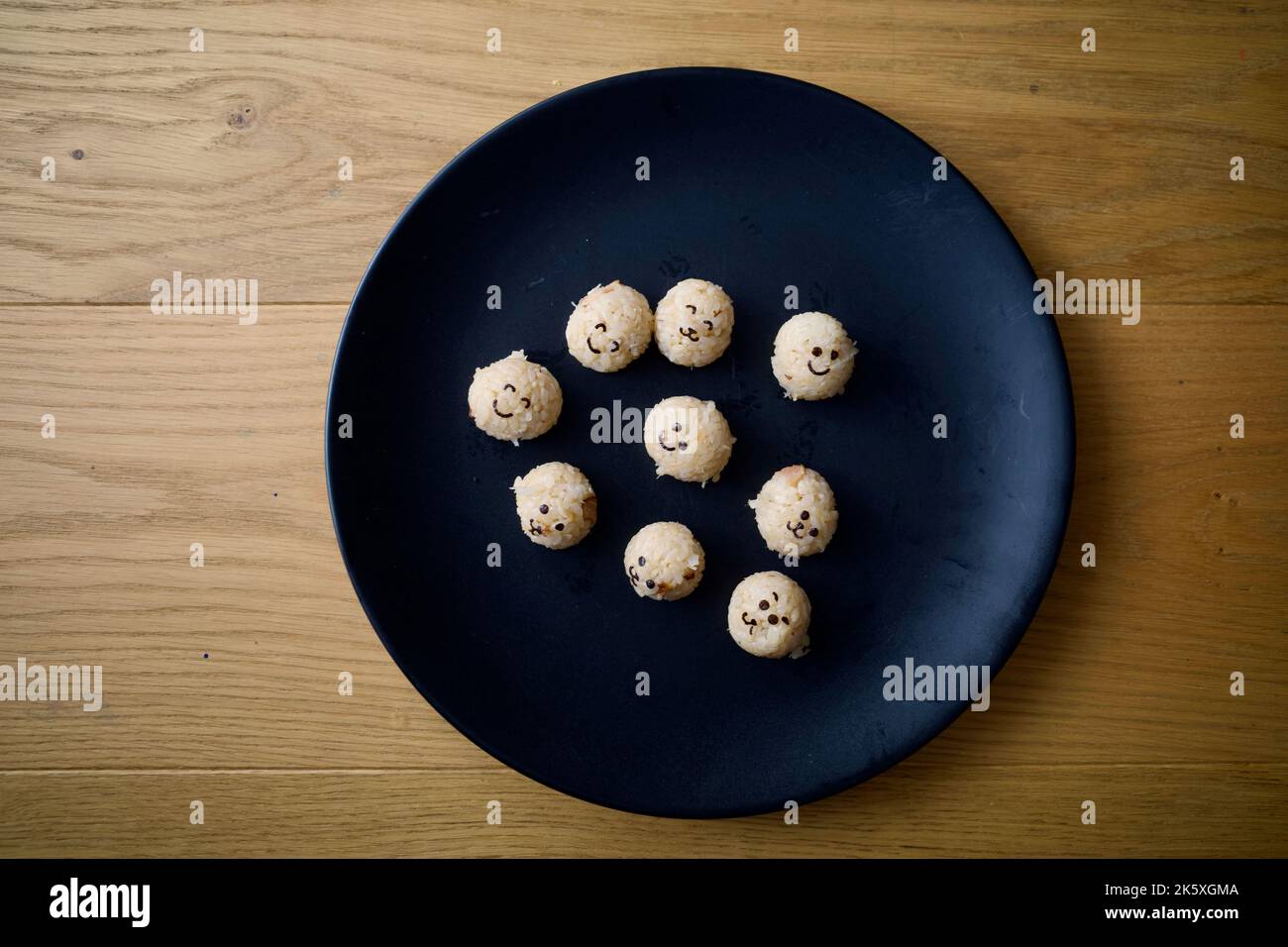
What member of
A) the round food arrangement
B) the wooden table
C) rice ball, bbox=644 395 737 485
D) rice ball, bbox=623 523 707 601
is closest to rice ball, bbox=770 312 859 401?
the round food arrangement

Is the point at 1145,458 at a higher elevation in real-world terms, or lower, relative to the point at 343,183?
lower

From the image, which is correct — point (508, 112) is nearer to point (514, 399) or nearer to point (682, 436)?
point (514, 399)

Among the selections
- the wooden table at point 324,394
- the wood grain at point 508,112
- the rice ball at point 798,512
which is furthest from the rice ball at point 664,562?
the wood grain at point 508,112

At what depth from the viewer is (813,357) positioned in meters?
1.31

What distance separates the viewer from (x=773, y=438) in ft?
4.58

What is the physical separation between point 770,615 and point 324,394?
801mm

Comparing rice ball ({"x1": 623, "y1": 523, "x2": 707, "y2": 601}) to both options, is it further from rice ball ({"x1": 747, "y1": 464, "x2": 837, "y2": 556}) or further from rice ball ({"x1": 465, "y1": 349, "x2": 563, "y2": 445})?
rice ball ({"x1": 465, "y1": 349, "x2": 563, "y2": 445})

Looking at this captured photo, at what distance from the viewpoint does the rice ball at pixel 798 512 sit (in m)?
1.32

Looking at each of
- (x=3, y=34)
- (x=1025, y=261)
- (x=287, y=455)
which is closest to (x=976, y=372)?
(x=1025, y=261)

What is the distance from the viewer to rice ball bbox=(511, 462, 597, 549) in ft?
4.34

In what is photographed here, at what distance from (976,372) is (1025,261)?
0.18 metres

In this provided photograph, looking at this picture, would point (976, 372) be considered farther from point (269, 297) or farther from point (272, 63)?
point (272, 63)

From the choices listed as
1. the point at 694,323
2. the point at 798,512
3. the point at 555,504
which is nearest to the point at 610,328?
the point at 694,323

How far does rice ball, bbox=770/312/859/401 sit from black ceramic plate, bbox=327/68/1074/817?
0.14 ft
